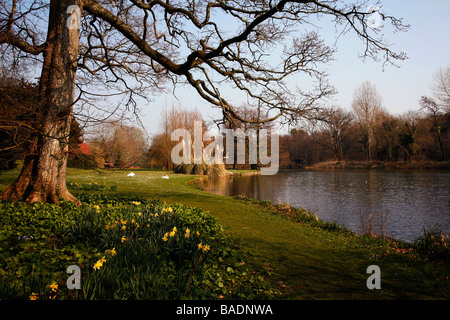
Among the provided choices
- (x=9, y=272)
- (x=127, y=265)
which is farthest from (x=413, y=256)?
(x=9, y=272)

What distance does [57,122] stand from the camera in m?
5.27

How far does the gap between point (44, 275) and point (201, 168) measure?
2620cm

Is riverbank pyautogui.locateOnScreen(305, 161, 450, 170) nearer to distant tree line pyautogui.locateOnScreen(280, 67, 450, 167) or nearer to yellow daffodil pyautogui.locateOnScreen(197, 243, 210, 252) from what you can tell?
distant tree line pyautogui.locateOnScreen(280, 67, 450, 167)

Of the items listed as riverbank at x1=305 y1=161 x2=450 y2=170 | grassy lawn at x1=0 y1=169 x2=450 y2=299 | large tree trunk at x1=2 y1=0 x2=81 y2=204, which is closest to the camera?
grassy lawn at x1=0 y1=169 x2=450 y2=299

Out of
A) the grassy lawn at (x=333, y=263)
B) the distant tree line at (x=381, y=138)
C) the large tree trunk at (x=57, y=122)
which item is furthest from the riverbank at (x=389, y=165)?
the large tree trunk at (x=57, y=122)

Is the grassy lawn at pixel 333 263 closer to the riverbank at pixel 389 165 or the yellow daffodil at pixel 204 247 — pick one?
the yellow daffodil at pixel 204 247

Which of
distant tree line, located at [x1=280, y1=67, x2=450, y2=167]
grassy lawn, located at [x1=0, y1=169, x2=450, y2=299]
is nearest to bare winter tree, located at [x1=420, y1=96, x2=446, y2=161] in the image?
distant tree line, located at [x1=280, y1=67, x2=450, y2=167]

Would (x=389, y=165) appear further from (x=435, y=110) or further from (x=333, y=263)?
(x=333, y=263)

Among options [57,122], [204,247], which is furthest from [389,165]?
[57,122]

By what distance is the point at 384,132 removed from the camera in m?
42.8

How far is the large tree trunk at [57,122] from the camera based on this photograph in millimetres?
5480

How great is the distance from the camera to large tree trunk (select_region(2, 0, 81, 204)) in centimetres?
548

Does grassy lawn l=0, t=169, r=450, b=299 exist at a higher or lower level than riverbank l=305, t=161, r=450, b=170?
lower
